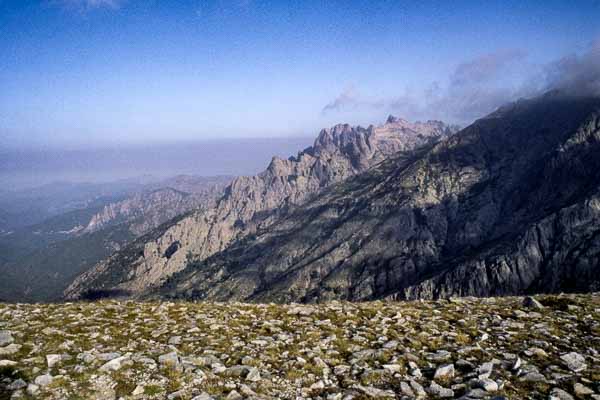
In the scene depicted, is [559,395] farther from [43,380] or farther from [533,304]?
[43,380]

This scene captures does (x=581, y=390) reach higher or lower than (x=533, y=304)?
higher

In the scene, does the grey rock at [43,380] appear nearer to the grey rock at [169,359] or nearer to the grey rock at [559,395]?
the grey rock at [169,359]

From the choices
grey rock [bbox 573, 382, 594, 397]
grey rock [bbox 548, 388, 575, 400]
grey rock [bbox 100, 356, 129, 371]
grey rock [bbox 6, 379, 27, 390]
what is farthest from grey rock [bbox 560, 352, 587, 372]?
grey rock [bbox 6, 379, 27, 390]

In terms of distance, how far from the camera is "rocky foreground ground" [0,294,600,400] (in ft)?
30.8

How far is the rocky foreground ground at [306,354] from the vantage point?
9.39m

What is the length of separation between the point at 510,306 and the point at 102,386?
63.5ft

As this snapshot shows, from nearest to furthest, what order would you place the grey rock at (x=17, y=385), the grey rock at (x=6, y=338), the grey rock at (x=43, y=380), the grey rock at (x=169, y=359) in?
the grey rock at (x=17, y=385), the grey rock at (x=43, y=380), the grey rock at (x=169, y=359), the grey rock at (x=6, y=338)

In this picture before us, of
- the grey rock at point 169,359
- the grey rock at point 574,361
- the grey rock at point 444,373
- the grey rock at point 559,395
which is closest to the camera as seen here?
the grey rock at point 559,395

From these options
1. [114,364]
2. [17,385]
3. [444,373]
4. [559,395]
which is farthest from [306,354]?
[17,385]

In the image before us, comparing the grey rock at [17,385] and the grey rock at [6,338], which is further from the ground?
the grey rock at [17,385]

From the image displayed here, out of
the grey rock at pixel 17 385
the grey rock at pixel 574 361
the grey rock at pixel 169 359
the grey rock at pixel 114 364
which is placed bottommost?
the grey rock at pixel 169 359

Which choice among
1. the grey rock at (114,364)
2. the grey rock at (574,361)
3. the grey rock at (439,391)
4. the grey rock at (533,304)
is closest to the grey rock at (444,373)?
the grey rock at (439,391)

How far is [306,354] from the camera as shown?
12.1 m

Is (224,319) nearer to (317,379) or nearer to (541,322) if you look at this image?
(317,379)
